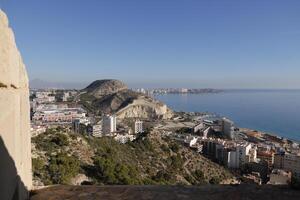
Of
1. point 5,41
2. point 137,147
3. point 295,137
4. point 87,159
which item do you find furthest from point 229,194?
point 295,137

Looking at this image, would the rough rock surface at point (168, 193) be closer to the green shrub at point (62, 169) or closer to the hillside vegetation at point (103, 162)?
the hillside vegetation at point (103, 162)

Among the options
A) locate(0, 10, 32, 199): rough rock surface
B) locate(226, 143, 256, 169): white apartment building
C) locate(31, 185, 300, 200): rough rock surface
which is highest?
locate(0, 10, 32, 199): rough rock surface

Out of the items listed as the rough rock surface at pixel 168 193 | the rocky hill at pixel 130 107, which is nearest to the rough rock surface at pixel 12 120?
the rough rock surface at pixel 168 193

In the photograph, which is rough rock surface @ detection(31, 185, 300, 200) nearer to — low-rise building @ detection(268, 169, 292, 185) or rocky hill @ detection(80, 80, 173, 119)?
low-rise building @ detection(268, 169, 292, 185)

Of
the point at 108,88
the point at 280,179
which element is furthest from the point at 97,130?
the point at 108,88

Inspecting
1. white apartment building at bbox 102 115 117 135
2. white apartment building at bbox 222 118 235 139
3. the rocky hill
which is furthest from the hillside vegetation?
the rocky hill

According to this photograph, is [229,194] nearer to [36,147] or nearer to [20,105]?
[20,105]

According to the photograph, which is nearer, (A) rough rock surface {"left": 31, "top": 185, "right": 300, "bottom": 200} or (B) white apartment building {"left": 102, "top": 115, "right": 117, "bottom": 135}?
(A) rough rock surface {"left": 31, "top": 185, "right": 300, "bottom": 200}
